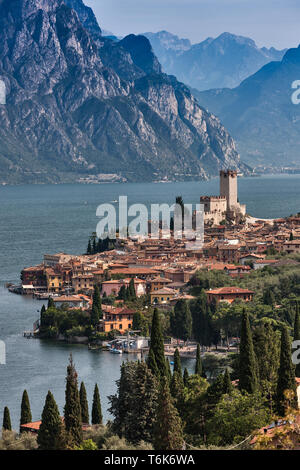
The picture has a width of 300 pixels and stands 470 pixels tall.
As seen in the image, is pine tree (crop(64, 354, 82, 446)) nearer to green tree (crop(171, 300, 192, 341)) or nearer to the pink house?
green tree (crop(171, 300, 192, 341))

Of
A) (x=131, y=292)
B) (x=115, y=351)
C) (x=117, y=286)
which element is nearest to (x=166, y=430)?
(x=115, y=351)

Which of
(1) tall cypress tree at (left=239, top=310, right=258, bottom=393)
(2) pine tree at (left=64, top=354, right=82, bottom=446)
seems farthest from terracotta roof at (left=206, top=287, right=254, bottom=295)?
(2) pine tree at (left=64, top=354, right=82, bottom=446)

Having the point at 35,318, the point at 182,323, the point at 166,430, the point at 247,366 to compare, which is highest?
the point at 35,318

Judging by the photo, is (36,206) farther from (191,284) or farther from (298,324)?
(298,324)

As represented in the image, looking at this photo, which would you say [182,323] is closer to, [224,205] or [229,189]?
[224,205]

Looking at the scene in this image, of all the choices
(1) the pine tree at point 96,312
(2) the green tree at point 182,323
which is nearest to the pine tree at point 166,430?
(2) the green tree at point 182,323

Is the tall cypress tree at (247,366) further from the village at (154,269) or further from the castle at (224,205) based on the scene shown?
the castle at (224,205)
